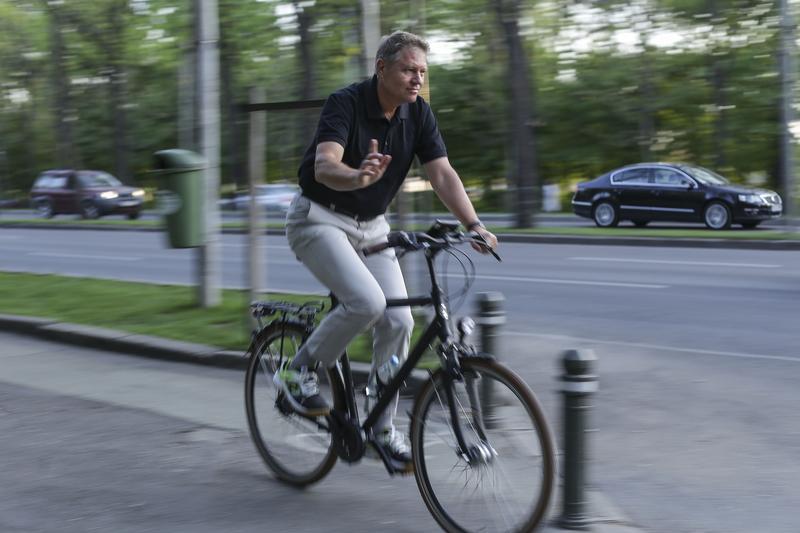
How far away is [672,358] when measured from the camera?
7.80 metres

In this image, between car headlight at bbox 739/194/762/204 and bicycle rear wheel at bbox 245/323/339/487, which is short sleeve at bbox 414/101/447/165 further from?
car headlight at bbox 739/194/762/204

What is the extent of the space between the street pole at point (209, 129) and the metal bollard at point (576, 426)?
6225 millimetres

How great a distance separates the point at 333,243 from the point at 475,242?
2.10 feet

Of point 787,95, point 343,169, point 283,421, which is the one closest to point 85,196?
point 787,95

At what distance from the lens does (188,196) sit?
9.14 meters

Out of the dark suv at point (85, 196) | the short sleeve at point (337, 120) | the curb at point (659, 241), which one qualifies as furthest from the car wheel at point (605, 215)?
Answer: the short sleeve at point (337, 120)

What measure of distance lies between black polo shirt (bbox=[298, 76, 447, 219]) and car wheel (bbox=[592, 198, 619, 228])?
21.8 meters

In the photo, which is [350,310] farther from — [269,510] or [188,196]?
[188,196]

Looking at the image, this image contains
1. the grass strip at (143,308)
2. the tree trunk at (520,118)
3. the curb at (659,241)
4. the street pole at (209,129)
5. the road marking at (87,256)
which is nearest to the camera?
the grass strip at (143,308)

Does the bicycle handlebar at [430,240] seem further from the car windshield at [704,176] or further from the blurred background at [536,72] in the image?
the car windshield at [704,176]

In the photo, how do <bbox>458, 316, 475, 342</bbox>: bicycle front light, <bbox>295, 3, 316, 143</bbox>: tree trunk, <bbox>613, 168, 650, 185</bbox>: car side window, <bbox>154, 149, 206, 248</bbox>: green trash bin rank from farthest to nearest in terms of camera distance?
<bbox>295, 3, 316, 143</bbox>: tree trunk → <bbox>613, 168, 650, 185</bbox>: car side window → <bbox>154, 149, 206, 248</bbox>: green trash bin → <bbox>458, 316, 475, 342</bbox>: bicycle front light

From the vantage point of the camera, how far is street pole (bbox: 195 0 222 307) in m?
9.95

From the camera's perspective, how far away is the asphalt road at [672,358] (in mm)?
4703

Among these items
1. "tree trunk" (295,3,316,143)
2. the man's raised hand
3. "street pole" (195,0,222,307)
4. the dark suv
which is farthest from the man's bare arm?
the dark suv
